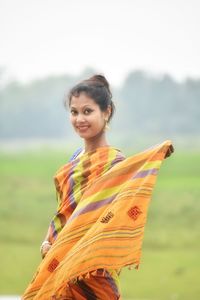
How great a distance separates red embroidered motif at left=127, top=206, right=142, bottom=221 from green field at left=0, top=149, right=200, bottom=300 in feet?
12.8

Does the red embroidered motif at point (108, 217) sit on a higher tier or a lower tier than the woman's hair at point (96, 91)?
lower

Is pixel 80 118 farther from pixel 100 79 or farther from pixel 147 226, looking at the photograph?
pixel 147 226

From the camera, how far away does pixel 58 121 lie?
43.6 ft

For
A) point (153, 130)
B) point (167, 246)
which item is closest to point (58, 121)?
point (153, 130)

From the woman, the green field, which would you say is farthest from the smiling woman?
the green field

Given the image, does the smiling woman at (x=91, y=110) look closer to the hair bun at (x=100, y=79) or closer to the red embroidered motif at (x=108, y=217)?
the hair bun at (x=100, y=79)

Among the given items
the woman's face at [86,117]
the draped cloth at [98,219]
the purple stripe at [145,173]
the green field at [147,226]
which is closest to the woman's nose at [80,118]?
the woman's face at [86,117]

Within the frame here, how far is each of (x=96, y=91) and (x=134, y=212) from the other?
0.44 m

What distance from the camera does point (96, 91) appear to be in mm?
2805

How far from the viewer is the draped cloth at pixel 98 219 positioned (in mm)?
2646

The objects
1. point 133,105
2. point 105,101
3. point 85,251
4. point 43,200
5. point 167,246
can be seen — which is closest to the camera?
point 85,251

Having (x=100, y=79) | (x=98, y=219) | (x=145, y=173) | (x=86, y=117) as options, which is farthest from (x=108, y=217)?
(x=100, y=79)

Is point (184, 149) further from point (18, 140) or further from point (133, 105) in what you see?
point (18, 140)

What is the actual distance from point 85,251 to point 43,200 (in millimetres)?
9071
